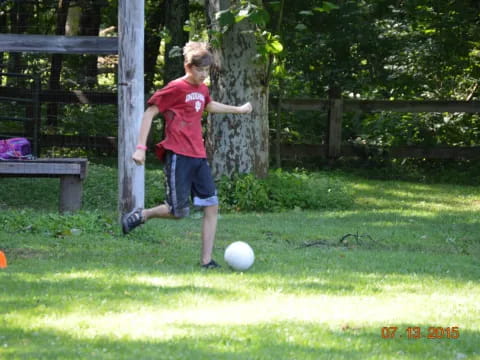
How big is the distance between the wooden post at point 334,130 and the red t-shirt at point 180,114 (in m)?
10.5

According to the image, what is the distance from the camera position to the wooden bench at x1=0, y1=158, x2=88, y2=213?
1055cm

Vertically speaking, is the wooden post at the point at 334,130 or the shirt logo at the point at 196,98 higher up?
the shirt logo at the point at 196,98

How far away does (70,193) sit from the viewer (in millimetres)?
10734

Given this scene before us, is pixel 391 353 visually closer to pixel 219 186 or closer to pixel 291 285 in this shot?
pixel 291 285

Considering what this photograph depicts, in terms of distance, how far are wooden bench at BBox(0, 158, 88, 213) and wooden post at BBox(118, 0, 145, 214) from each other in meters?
1.91

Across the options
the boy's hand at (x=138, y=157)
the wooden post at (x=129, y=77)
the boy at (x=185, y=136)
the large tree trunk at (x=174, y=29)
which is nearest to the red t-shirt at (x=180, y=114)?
the boy at (x=185, y=136)

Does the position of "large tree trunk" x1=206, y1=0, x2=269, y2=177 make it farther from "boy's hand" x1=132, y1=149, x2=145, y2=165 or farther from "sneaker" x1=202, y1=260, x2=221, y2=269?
"boy's hand" x1=132, y1=149, x2=145, y2=165

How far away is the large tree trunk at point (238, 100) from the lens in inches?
496

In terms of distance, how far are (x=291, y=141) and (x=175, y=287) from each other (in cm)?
1264

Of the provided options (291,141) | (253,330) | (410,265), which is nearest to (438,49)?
(291,141)

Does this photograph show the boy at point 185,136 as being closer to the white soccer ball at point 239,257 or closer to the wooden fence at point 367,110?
the white soccer ball at point 239,257

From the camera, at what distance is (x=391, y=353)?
15.4 feet

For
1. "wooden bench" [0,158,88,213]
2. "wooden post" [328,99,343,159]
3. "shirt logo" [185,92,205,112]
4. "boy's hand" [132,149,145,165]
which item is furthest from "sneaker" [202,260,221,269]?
"wooden post" [328,99,343,159]

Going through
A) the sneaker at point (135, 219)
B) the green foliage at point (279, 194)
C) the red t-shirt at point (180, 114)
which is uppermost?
the red t-shirt at point (180, 114)
